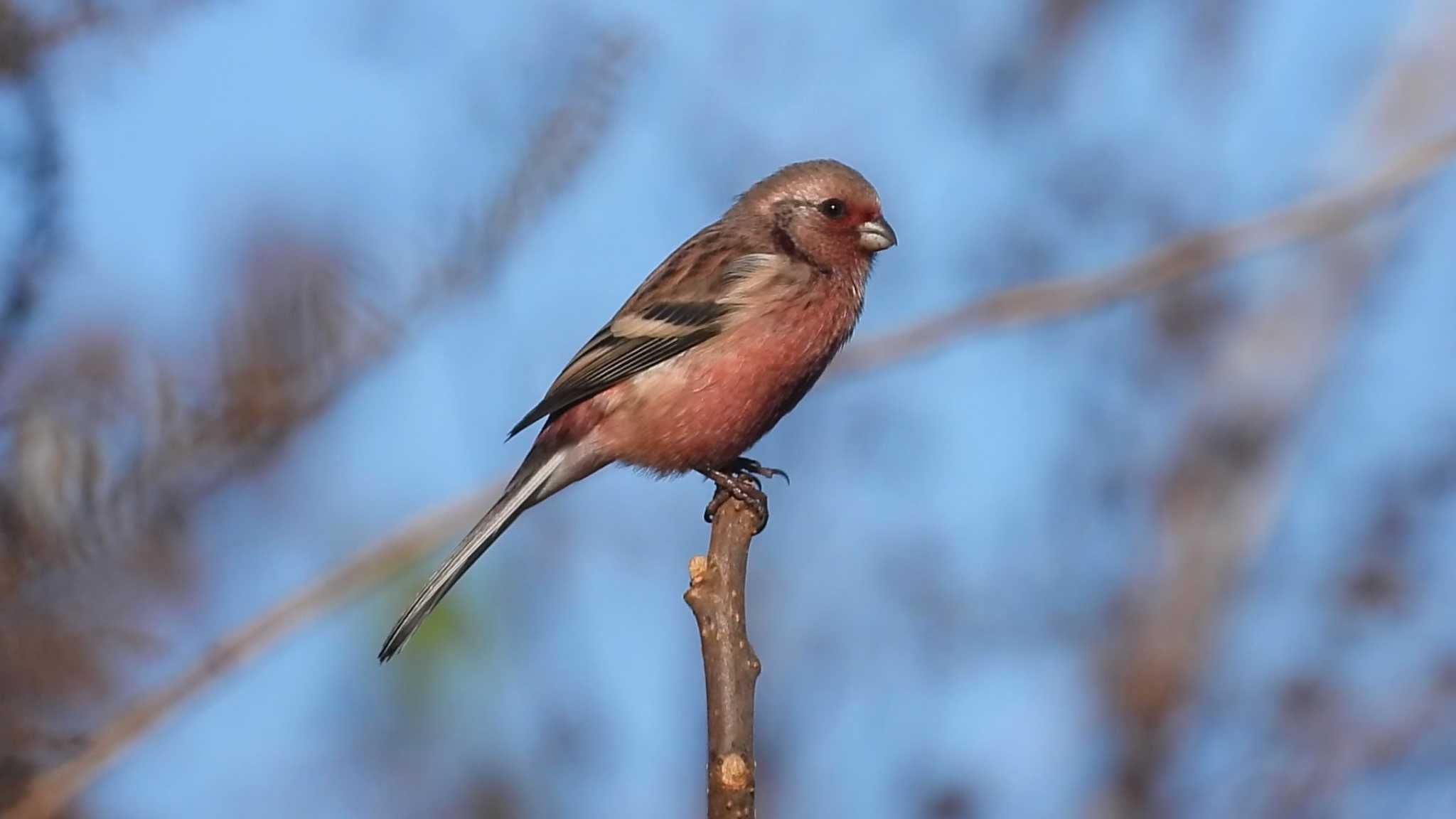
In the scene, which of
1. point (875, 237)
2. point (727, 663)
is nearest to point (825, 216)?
point (875, 237)

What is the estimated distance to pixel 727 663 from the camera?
10.2 ft

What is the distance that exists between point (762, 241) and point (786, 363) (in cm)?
81

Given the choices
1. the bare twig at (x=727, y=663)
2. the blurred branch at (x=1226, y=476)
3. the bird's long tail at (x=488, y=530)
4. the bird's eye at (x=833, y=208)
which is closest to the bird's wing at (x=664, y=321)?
the bird's long tail at (x=488, y=530)

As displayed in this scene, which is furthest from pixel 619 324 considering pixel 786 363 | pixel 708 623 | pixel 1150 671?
pixel 1150 671

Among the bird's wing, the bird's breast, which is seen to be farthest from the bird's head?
the bird's breast

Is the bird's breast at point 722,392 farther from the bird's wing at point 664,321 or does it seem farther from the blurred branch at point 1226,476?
the blurred branch at point 1226,476

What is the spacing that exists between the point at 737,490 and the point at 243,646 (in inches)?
111

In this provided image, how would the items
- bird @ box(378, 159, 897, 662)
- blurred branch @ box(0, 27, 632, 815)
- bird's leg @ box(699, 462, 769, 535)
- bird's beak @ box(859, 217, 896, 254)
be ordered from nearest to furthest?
blurred branch @ box(0, 27, 632, 815) → bird's leg @ box(699, 462, 769, 535) → bird @ box(378, 159, 897, 662) → bird's beak @ box(859, 217, 896, 254)

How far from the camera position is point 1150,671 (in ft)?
37.8

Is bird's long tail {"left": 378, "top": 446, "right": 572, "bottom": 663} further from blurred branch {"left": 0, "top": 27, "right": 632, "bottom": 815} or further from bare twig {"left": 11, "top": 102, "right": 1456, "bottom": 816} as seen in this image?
blurred branch {"left": 0, "top": 27, "right": 632, "bottom": 815}

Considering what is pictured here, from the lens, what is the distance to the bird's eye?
7.02 meters

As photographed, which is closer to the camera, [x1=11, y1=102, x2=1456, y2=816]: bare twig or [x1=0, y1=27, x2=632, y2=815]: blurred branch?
[x1=0, y1=27, x2=632, y2=815]: blurred branch

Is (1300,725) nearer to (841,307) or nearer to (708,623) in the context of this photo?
(841,307)

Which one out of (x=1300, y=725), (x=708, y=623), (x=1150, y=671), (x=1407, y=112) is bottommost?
(x=708, y=623)
